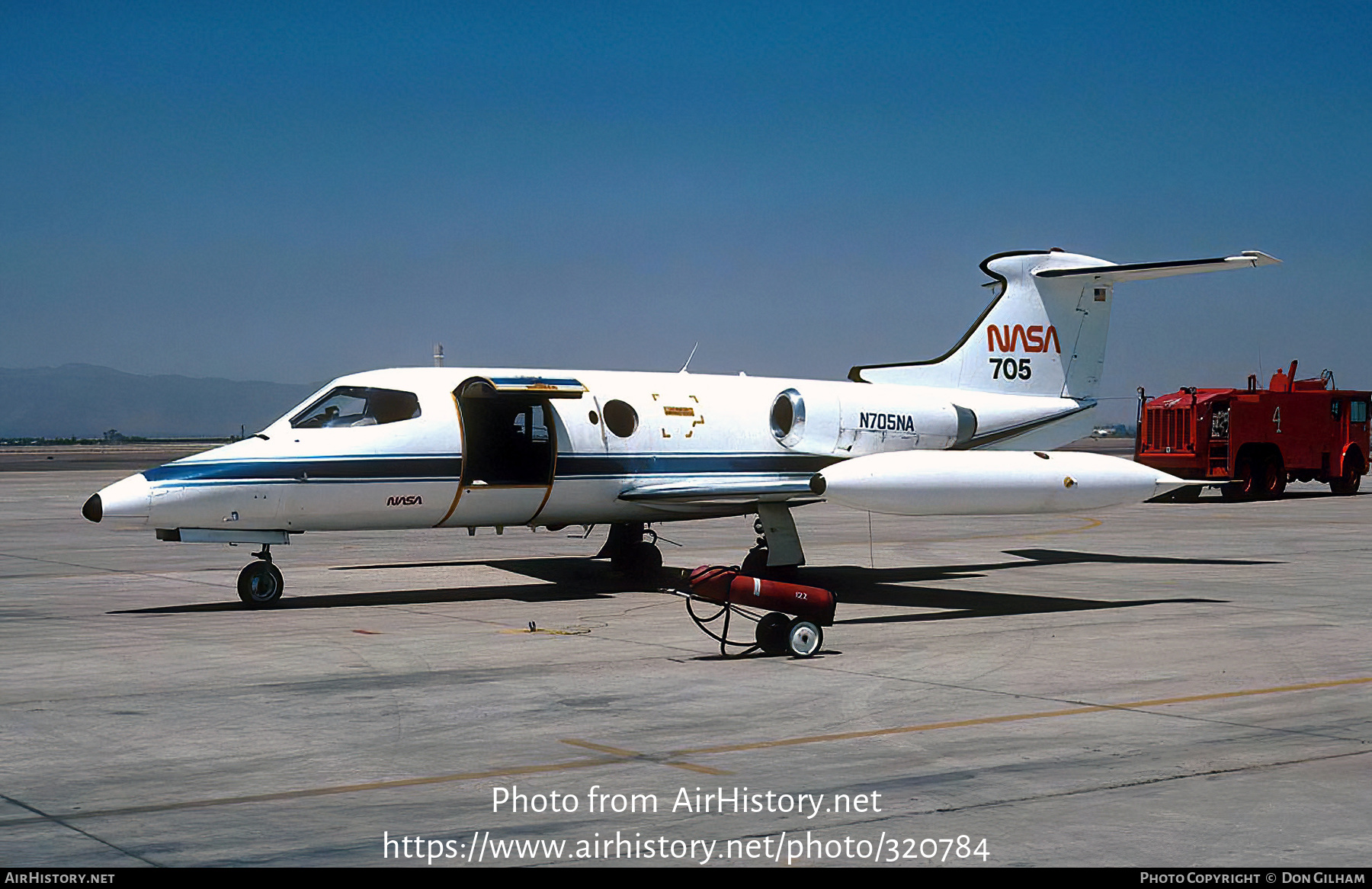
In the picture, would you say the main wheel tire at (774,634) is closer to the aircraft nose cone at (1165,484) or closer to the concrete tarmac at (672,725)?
the concrete tarmac at (672,725)

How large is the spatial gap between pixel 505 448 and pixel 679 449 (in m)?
2.48

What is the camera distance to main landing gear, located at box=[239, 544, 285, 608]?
16484mm

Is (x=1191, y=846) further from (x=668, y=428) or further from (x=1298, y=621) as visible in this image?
(x=668, y=428)

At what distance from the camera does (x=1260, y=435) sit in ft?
127

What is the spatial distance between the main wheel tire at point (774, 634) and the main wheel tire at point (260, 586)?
6627 millimetres

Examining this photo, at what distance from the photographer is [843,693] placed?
35.4 feet

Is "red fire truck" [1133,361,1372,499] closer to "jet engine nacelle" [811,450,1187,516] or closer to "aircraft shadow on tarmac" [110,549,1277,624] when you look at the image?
"aircraft shadow on tarmac" [110,549,1277,624]

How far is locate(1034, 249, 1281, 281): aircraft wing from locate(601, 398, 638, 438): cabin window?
22.9ft

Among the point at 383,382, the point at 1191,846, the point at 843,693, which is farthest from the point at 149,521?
the point at 1191,846


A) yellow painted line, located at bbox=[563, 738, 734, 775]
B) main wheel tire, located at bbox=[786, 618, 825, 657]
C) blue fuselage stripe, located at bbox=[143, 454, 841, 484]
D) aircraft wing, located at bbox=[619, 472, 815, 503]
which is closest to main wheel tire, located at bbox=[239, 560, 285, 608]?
blue fuselage stripe, located at bbox=[143, 454, 841, 484]

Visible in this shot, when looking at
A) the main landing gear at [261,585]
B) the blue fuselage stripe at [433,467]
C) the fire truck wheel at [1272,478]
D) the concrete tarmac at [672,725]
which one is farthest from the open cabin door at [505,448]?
the fire truck wheel at [1272,478]

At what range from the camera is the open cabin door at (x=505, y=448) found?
1711cm


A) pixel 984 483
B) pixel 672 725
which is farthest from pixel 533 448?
pixel 672 725

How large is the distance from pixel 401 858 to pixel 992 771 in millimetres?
3493
